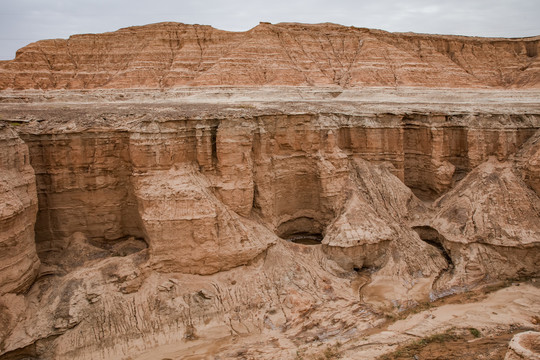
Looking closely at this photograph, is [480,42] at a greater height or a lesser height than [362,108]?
greater

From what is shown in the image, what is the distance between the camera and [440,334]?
45.0ft

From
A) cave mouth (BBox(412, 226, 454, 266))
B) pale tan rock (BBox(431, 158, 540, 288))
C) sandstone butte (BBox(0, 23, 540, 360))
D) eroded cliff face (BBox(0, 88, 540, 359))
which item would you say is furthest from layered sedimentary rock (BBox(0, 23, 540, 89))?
cave mouth (BBox(412, 226, 454, 266))

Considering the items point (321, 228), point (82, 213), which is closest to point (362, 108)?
point (321, 228)

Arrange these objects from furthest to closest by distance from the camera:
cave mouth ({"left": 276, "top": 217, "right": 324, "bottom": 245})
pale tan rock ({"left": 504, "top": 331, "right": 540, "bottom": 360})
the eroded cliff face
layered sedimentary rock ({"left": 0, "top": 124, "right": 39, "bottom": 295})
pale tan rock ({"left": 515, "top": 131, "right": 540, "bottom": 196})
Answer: cave mouth ({"left": 276, "top": 217, "right": 324, "bottom": 245}) < pale tan rock ({"left": 515, "top": 131, "right": 540, "bottom": 196}) < the eroded cliff face < layered sedimentary rock ({"left": 0, "top": 124, "right": 39, "bottom": 295}) < pale tan rock ({"left": 504, "top": 331, "right": 540, "bottom": 360})

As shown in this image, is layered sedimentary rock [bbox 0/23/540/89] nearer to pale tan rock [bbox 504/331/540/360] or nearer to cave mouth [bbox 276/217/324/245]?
cave mouth [bbox 276/217/324/245]

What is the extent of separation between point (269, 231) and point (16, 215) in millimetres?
9042

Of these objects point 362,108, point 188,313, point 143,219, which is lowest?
point 188,313

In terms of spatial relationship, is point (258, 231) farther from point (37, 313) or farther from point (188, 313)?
point (37, 313)

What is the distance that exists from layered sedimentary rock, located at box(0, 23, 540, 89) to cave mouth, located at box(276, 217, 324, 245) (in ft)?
47.4

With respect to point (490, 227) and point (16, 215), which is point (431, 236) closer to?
point (490, 227)

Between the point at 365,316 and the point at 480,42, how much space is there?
114 ft

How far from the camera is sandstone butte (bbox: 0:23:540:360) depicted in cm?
1327

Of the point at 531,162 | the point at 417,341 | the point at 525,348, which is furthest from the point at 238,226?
the point at 531,162

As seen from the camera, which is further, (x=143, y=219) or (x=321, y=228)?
(x=321, y=228)
